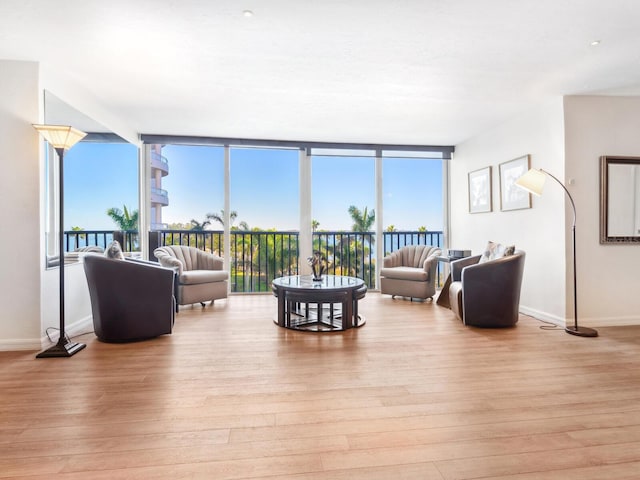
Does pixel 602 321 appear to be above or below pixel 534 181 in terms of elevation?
below

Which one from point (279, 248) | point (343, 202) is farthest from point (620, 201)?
point (279, 248)

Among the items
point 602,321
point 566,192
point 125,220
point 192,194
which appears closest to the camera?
point 566,192

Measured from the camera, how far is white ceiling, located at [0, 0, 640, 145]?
2152 mm

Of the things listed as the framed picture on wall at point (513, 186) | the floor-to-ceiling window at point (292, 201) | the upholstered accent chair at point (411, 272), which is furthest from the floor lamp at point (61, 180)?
the framed picture on wall at point (513, 186)

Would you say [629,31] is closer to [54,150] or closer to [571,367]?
[571,367]

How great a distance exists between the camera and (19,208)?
9.31ft

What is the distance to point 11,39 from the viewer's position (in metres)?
2.48

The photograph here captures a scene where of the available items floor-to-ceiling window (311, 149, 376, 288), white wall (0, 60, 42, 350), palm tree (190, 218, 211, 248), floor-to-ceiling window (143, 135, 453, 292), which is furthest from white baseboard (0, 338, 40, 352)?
floor-to-ceiling window (311, 149, 376, 288)

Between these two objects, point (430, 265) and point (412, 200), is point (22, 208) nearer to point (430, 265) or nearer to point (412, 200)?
point (430, 265)

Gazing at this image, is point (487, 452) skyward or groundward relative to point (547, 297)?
groundward

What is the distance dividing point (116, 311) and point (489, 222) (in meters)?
4.85

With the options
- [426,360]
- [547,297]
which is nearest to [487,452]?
[426,360]

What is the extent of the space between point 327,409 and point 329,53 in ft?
8.69

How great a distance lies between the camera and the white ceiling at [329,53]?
2.15 metres
